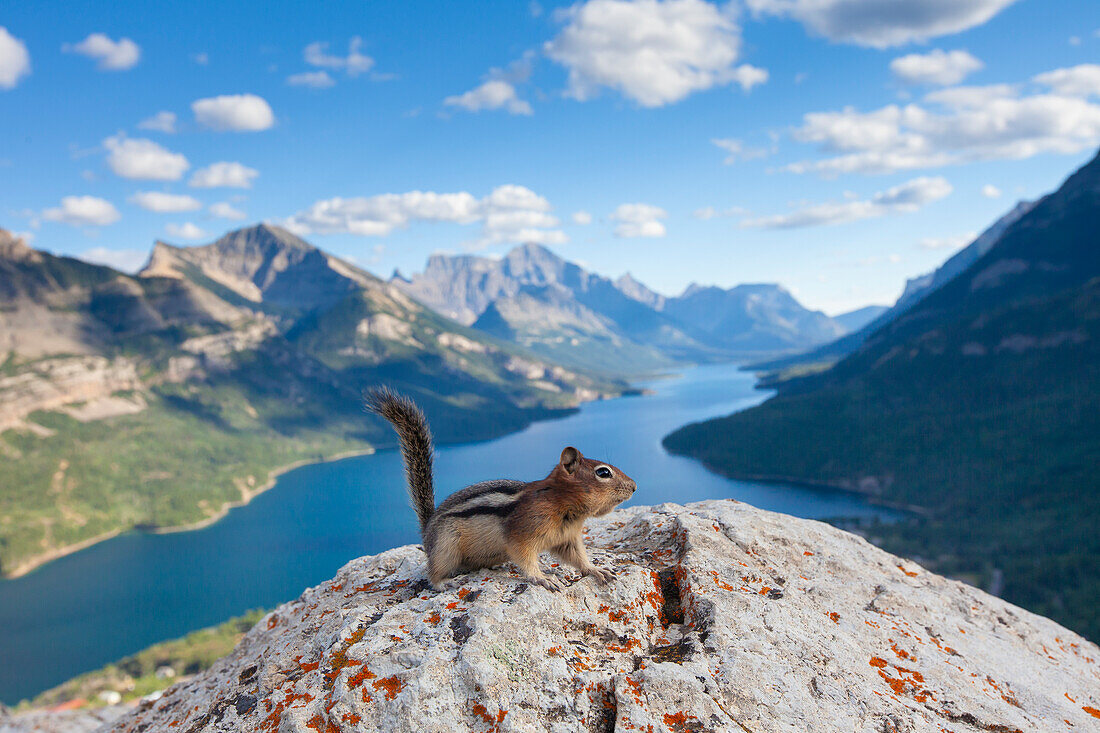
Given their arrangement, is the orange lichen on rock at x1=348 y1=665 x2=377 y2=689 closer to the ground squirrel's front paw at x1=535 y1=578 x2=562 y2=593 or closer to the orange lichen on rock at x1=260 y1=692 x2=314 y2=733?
the orange lichen on rock at x1=260 y1=692 x2=314 y2=733

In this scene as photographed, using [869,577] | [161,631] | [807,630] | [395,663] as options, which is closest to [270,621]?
[395,663]

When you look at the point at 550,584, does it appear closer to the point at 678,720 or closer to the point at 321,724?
the point at 678,720

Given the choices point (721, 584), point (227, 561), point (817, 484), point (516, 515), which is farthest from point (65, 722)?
point (817, 484)

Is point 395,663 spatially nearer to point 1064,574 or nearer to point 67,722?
point 67,722

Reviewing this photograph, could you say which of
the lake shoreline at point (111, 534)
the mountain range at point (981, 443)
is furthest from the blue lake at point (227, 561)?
the mountain range at point (981, 443)

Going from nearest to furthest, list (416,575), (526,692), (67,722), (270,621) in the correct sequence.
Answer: (526,692), (416,575), (270,621), (67,722)

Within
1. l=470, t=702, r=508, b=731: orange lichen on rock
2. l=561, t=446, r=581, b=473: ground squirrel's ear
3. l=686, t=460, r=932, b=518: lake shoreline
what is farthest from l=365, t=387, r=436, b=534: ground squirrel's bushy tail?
l=686, t=460, r=932, b=518: lake shoreline
